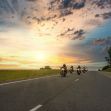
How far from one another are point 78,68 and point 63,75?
1517 centimetres

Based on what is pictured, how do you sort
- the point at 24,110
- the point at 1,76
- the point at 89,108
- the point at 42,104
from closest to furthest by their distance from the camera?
1. the point at 24,110
2. the point at 89,108
3. the point at 42,104
4. the point at 1,76

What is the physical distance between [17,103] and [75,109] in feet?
8.05

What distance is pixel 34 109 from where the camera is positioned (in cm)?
1047

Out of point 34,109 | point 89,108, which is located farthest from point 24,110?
point 89,108

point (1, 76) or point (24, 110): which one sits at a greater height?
point (1, 76)

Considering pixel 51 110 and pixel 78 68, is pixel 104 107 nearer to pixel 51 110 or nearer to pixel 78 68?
pixel 51 110

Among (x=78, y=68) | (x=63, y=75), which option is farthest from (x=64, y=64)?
(x=78, y=68)

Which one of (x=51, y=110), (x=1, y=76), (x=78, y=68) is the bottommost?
(x=51, y=110)

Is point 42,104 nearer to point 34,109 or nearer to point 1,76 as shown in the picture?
point 34,109

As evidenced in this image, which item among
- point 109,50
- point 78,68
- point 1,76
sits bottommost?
point 1,76

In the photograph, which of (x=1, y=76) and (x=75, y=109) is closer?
(x=75, y=109)

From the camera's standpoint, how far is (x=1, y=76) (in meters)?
33.2

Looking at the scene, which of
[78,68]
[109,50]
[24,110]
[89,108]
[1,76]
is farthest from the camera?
[109,50]

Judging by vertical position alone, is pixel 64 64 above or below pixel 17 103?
above
